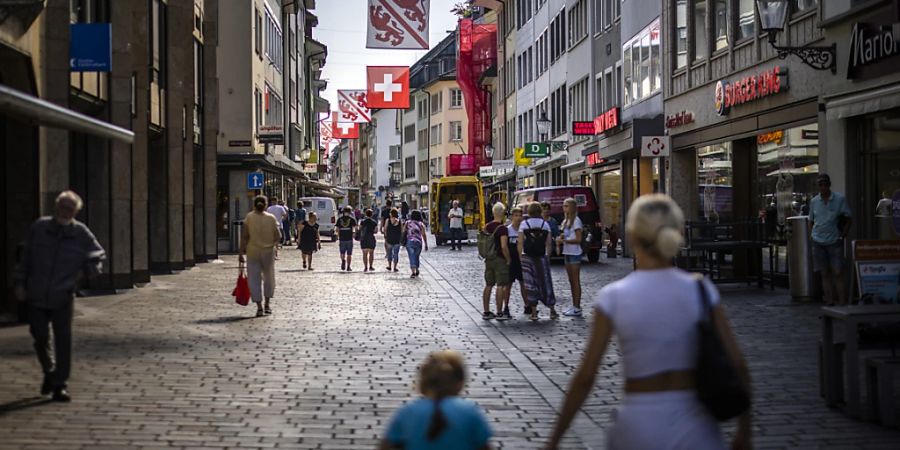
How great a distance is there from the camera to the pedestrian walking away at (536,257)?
16.3 metres

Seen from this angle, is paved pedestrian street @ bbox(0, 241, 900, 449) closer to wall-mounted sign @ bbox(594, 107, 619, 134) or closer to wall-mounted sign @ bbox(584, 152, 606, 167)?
wall-mounted sign @ bbox(594, 107, 619, 134)

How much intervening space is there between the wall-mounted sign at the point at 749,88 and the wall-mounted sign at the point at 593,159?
47.9ft

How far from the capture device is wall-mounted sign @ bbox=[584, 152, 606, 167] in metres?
40.5

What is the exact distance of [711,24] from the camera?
26.6 m

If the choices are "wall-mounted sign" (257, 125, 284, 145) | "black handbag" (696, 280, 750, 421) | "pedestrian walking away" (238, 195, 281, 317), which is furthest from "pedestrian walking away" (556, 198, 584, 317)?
"wall-mounted sign" (257, 125, 284, 145)

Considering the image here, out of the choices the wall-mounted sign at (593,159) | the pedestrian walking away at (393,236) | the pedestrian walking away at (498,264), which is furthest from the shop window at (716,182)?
the wall-mounted sign at (593,159)

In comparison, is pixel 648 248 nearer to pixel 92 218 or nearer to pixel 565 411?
pixel 565 411

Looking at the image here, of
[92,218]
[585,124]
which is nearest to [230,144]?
[585,124]

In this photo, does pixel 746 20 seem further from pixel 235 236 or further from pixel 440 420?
pixel 235 236

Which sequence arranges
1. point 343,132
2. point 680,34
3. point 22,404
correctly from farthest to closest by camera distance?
point 343,132 < point 680,34 < point 22,404

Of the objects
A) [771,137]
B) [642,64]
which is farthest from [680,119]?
[771,137]

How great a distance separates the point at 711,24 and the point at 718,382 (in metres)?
23.9

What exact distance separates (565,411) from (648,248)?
623 mm

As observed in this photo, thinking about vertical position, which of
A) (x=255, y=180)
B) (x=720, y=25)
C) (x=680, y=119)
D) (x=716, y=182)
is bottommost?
(x=716, y=182)
